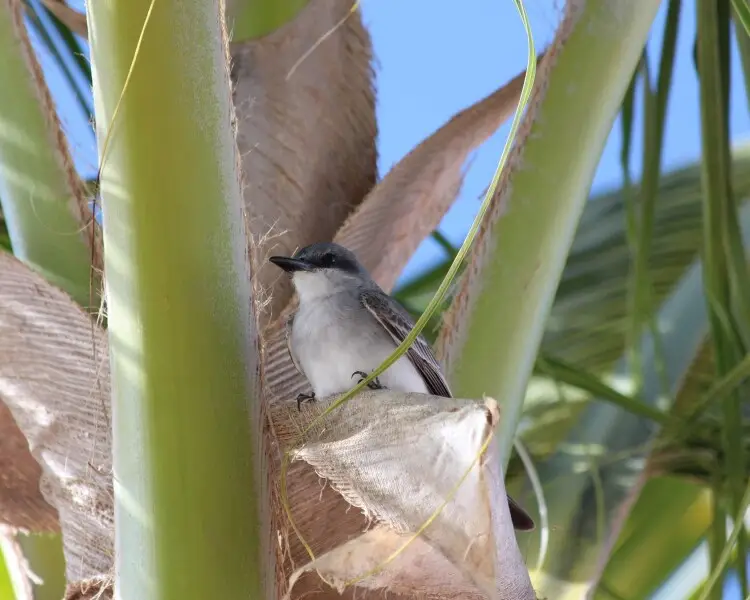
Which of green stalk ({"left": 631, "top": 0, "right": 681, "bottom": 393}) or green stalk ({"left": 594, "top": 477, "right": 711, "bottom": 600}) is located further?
green stalk ({"left": 594, "top": 477, "right": 711, "bottom": 600})

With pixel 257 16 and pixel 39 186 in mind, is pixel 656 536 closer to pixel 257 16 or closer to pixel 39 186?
pixel 257 16

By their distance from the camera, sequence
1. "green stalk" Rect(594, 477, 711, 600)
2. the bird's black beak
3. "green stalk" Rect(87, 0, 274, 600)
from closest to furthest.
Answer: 1. "green stalk" Rect(87, 0, 274, 600)
2. the bird's black beak
3. "green stalk" Rect(594, 477, 711, 600)

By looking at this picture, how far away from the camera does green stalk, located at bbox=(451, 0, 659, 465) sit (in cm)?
130

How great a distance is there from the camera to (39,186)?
53.2 inches

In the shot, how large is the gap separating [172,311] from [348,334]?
0.84m

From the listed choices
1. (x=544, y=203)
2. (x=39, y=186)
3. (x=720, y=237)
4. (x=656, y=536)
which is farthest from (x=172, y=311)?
(x=656, y=536)

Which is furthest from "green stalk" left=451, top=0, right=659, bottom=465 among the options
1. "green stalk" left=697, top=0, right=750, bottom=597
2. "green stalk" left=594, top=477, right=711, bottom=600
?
"green stalk" left=594, top=477, right=711, bottom=600

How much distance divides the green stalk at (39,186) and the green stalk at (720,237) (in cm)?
79

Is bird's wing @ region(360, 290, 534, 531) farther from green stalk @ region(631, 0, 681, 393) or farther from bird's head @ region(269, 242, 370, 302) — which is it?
green stalk @ region(631, 0, 681, 393)

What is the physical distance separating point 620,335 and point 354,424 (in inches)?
59.3

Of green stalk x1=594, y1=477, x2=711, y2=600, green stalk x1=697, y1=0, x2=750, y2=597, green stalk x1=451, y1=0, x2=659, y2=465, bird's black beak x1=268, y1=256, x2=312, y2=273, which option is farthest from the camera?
green stalk x1=594, y1=477, x2=711, y2=600

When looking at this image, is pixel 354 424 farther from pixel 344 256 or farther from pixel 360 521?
pixel 344 256

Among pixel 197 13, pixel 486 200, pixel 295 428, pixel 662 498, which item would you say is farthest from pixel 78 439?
pixel 662 498

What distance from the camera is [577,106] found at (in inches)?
53.4
